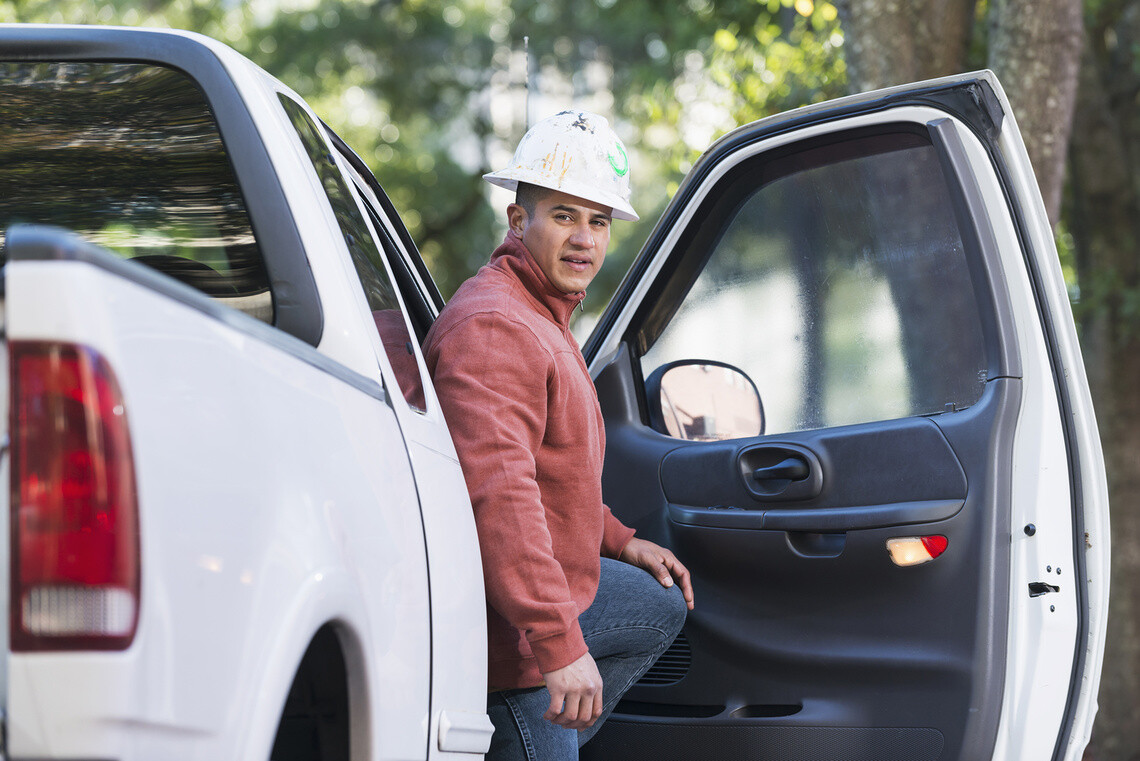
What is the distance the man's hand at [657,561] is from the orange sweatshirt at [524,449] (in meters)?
0.42

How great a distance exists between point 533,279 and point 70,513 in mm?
1598

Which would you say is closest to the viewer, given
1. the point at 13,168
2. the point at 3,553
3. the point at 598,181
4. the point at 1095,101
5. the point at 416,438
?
the point at 3,553

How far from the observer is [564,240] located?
274 cm

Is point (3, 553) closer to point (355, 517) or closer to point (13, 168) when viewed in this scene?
point (355, 517)

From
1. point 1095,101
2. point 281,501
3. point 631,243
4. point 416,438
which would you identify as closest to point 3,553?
point 281,501

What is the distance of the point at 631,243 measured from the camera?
19.3m

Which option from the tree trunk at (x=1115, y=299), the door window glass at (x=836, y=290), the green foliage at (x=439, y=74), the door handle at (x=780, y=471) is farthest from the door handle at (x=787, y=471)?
the green foliage at (x=439, y=74)

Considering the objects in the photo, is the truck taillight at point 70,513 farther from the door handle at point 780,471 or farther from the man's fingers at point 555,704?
the door handle at point 780,471

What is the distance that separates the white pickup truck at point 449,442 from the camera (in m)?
1.21

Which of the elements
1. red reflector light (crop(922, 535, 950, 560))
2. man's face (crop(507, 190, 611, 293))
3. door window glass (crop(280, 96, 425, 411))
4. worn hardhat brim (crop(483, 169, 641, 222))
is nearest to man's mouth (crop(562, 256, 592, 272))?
man's face (crop(507, 190, 611, 293))

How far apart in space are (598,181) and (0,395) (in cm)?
169

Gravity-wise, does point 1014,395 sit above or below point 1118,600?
above

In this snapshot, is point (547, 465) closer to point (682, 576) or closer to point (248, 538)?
point (682, 576)

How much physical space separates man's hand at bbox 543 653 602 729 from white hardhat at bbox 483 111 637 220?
1.03 metres
